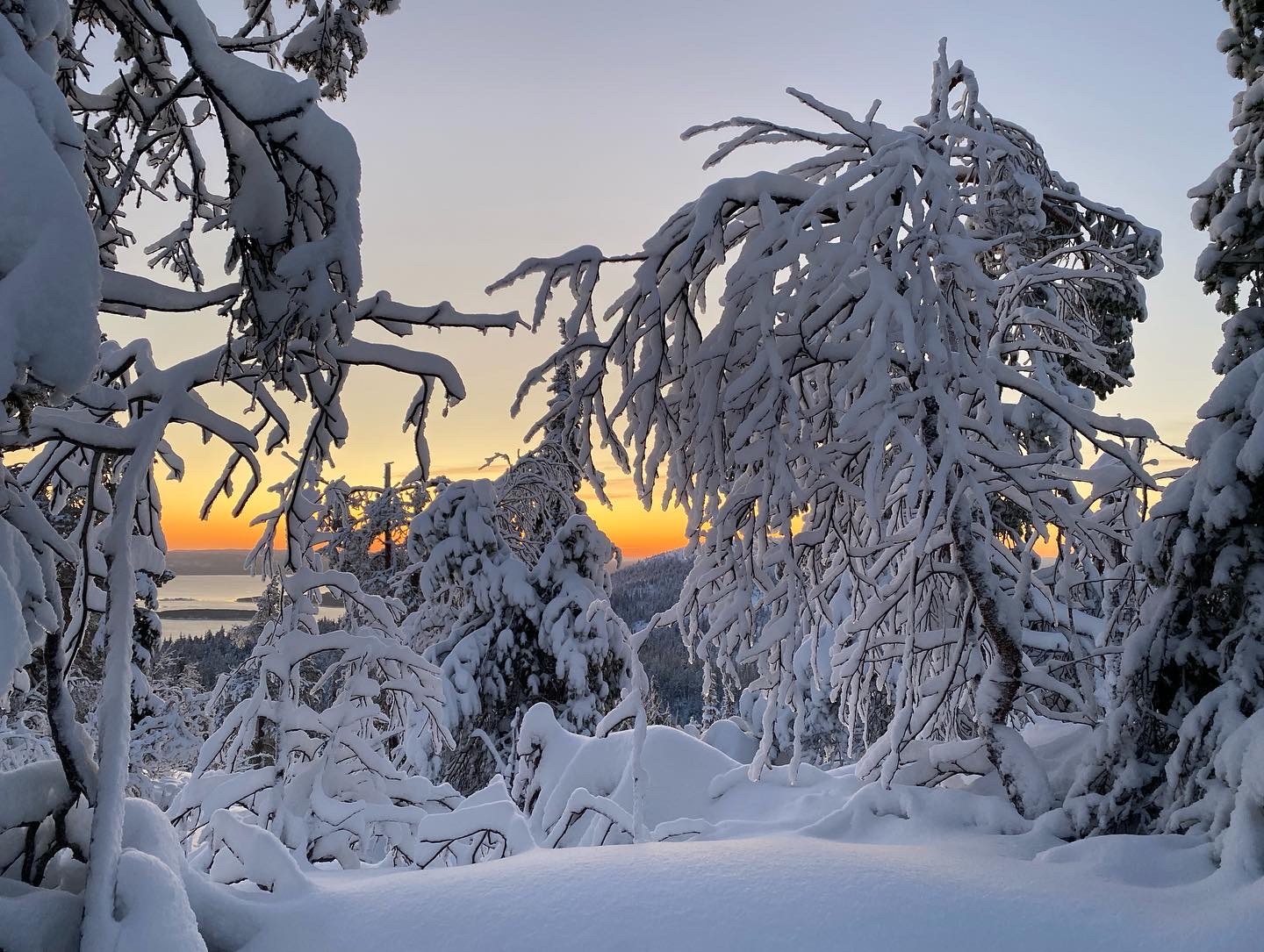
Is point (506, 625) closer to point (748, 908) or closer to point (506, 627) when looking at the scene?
point (506, 627)

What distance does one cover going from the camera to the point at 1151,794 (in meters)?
3.94

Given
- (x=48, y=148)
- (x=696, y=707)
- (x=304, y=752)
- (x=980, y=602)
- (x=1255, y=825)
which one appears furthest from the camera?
(x=696, y=707)

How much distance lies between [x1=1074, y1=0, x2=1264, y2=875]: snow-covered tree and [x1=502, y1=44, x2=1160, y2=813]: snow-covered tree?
1.43ft

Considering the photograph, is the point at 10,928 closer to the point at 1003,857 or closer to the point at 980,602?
the point at 1003,857

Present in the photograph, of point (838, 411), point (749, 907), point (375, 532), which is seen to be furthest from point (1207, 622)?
point (375, 532)

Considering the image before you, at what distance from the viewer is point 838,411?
15.5ft

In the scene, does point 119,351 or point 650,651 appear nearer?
point 119,351

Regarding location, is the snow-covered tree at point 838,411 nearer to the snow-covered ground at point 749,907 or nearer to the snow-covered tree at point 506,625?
the snow-covered ground at point 749,907

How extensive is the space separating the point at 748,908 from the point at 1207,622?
2854mm

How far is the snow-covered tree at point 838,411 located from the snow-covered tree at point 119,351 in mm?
1667

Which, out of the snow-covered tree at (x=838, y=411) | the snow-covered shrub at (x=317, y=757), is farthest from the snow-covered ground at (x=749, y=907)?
the snow-covered shrub at (x=317, y=757)

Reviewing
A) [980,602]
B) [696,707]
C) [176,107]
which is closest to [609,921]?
[980,602]

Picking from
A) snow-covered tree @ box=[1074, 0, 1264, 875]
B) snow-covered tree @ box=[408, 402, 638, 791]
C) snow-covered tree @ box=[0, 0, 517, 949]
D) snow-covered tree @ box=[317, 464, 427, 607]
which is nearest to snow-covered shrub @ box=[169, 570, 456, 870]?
snow-covered tree @ box=[0, 0, 517, 949]

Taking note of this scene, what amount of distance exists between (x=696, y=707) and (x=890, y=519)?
281 ft
